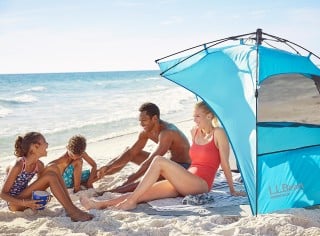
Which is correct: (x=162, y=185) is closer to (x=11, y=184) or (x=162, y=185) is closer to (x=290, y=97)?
(x=11, y=184)

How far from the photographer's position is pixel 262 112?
4.77 meters

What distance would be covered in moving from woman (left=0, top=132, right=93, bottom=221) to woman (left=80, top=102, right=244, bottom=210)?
1.21 ft

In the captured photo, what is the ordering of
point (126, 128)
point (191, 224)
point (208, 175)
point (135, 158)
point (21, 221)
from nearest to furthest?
point (191, 224), point (21, 221), point (208, 175), point (135, 158), point (126, 128)

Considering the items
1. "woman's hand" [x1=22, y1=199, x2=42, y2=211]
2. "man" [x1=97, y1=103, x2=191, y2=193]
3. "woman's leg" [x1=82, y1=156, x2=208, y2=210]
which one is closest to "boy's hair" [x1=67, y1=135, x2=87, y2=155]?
"man" [x1=97, y1=103, x2=191, y2=193]

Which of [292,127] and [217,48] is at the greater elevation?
[217,48]

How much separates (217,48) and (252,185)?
5.19ft

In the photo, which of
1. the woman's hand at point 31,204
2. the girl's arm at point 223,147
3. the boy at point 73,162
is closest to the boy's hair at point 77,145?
the boy at point 73,162

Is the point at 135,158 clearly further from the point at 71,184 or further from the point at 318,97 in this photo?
the point at 318,97

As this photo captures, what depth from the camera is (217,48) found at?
191 inches

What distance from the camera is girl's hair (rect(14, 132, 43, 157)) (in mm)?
4250

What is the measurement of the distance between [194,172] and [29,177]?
1633 millimetres

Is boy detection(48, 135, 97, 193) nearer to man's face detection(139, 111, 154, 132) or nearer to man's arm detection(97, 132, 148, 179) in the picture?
man's arm detection(97, 132, 148, 179)

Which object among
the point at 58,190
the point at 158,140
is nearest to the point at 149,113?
the point at 158,140

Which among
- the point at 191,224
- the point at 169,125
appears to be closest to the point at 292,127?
the point at 169,125
